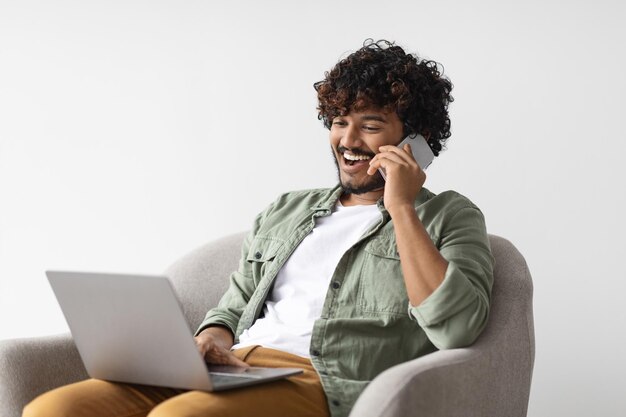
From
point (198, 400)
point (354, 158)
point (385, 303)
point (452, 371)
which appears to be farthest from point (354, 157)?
point (198, 400)

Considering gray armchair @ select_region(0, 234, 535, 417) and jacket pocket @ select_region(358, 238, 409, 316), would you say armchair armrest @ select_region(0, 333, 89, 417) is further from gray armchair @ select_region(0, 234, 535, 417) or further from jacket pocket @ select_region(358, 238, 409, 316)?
jacket pocket @ select_region(358, 238, 409, 316)

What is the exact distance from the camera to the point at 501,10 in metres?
2.84

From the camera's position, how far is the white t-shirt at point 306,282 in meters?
2.18

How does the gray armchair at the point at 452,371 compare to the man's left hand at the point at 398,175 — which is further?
the man's left hand at the point at 398,175

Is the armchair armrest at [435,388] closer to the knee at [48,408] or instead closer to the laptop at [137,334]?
the laptop at [137,334]

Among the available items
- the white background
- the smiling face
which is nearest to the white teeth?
the smiling face

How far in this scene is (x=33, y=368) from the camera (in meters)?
2.21

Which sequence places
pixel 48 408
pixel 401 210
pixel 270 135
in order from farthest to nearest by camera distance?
1. pixel 270 135
2. pixel 401 210
3. pixel 48 408

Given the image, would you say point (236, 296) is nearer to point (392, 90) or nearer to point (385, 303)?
point (385, 303)

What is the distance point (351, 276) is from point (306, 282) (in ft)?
0.41

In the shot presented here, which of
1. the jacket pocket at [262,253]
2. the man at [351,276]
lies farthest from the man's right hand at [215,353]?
the jacket pocket at [262,253]

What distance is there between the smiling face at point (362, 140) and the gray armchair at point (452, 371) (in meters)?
0.35

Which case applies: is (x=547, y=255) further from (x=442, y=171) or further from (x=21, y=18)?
(x=21, y=18)

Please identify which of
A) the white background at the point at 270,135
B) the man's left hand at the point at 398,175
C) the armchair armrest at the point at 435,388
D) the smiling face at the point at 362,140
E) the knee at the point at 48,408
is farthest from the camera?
the white background at the point at 270,135
